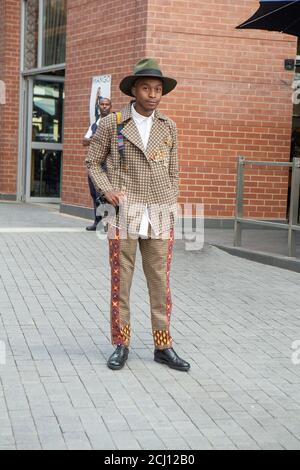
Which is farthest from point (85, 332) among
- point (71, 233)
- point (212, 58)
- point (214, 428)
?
point (212, 58)

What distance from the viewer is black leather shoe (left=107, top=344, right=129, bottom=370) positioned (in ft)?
19.0

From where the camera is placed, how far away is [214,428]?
4711 millimetres

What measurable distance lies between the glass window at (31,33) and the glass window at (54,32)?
448 mm

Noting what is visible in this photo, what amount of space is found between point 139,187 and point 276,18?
554 cm

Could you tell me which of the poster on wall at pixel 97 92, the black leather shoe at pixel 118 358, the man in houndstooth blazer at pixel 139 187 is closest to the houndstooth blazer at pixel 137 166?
the man in houndstooth blazer at pixel 139 187

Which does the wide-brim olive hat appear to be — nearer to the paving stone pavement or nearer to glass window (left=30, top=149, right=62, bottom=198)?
the paving stone pavement

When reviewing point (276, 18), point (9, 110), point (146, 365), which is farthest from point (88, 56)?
point (146, 365)

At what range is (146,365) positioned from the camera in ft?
19.6

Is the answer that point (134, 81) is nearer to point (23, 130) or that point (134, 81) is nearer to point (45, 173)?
point (45, 173)

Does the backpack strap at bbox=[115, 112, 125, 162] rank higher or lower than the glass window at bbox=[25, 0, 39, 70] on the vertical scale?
lower

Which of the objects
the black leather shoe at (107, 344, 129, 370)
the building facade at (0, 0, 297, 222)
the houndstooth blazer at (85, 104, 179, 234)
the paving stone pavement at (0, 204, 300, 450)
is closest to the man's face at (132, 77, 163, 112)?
the houndstooth blazer at (85, 104, 179, 234)

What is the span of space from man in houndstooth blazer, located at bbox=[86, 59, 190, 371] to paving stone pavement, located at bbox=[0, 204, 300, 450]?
37 centimetres

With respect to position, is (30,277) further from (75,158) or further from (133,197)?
(75,158)

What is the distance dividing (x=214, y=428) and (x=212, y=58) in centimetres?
899
